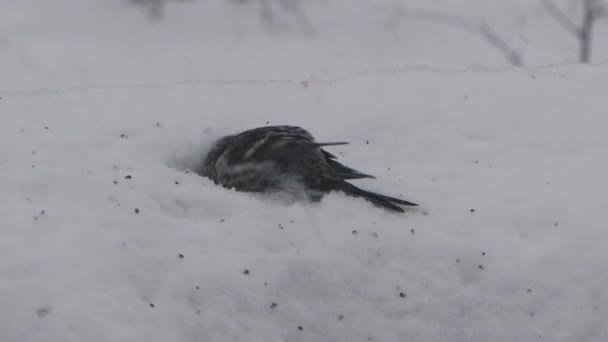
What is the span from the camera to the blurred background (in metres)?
6.85

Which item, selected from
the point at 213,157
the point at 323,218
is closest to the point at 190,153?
the point at 213,157

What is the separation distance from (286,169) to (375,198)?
0.40 meters

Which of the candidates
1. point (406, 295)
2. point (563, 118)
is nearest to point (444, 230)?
point (406, 295)

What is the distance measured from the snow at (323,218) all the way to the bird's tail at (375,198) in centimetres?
5

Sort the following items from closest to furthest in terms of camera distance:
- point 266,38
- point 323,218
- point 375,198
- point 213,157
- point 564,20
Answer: point 323,218, point 375,198, point 213,157, point 564,20, point 266,38

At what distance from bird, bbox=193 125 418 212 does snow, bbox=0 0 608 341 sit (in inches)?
4.0

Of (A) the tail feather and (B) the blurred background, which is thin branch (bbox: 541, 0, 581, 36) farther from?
(A) the tail feather

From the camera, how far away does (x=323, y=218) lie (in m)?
2.85

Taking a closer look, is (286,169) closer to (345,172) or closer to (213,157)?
(345,172)

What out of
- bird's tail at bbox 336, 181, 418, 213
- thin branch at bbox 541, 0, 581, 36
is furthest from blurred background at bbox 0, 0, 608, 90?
bird's tail at bbox 336, 181, 418, 213

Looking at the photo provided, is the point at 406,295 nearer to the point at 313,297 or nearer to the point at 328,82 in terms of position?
the point at 313,297

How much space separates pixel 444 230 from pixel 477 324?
1.40ft

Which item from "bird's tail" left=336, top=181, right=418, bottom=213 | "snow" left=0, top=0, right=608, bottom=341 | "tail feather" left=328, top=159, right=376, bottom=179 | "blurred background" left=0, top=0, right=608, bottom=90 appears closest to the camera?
"snow" left=0, top=0, right=608, bottom=341

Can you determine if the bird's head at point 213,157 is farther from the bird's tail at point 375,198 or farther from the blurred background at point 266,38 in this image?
the blurred background at point 266,38
